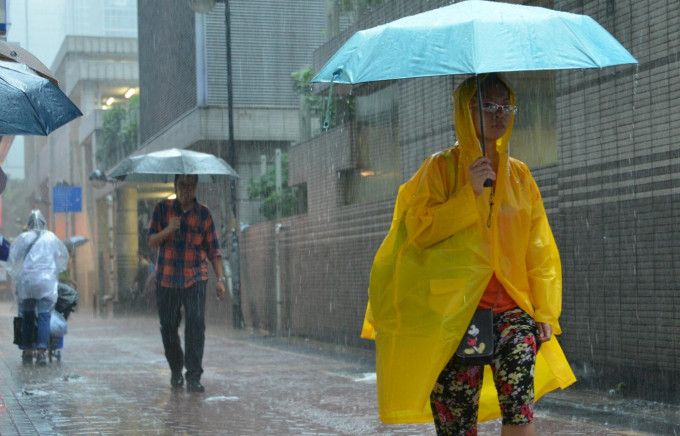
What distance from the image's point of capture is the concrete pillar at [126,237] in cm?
3988

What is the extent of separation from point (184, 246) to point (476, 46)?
19.6 feet

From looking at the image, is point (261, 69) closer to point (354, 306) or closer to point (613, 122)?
point (354, 306)

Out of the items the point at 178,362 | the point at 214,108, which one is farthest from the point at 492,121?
the point at 214,108

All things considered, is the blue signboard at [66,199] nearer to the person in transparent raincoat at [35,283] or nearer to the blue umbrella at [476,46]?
the person in transparent raincoat at [35,283]

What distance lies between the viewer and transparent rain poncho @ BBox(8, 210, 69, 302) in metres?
13.2

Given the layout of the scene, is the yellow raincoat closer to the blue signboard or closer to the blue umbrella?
the blue umbrella

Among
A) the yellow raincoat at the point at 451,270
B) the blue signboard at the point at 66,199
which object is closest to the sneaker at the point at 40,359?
the yellow raincoat at the point at 451,270

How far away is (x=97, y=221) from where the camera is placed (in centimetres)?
4578

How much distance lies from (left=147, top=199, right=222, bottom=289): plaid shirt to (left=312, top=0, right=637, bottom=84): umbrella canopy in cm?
533

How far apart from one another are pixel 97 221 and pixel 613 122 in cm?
3835

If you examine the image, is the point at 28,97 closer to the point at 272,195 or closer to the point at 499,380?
the point at 499,380

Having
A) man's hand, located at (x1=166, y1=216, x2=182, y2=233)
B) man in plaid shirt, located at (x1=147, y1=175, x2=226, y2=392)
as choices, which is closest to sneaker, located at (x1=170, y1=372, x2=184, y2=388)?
man in plaid shirt, located at (x1=147, y1=175, x2=226, y2=392)

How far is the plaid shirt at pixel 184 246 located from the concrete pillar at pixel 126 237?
2931cm

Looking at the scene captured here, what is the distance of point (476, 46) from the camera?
462 cm
